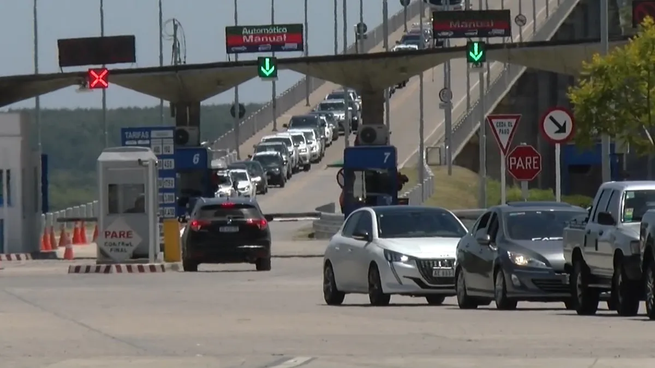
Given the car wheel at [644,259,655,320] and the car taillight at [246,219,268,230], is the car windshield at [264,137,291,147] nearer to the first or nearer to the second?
the car taillight at [246,219,268,230]

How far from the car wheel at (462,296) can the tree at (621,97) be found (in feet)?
47.9

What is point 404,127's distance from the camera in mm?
102438

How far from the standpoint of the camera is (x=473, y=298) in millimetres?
23453

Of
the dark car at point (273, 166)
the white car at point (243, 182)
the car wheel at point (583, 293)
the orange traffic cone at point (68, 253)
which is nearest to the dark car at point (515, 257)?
the car wheel at point (583, 293)

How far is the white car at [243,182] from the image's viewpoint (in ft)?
234

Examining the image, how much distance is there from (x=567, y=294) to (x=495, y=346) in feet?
21.0

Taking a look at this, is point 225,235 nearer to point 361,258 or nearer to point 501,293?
point 361,258

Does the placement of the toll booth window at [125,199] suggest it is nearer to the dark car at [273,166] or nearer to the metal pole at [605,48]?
the metal pole at [605,48]

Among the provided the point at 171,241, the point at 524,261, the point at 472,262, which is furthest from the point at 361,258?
the point at 171,241

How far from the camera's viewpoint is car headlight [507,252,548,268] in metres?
22.1

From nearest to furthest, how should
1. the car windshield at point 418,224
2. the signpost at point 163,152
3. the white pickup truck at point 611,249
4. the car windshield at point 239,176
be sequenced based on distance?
1. the white pickup truck at point 611,249
2. the car windshield at point 418,224
3. the signpost at point 163,152
4. the car windshield at point 239,176

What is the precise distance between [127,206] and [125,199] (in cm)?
20

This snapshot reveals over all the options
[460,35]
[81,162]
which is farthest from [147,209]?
[81,162]

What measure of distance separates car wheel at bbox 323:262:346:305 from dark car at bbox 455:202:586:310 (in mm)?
2244
